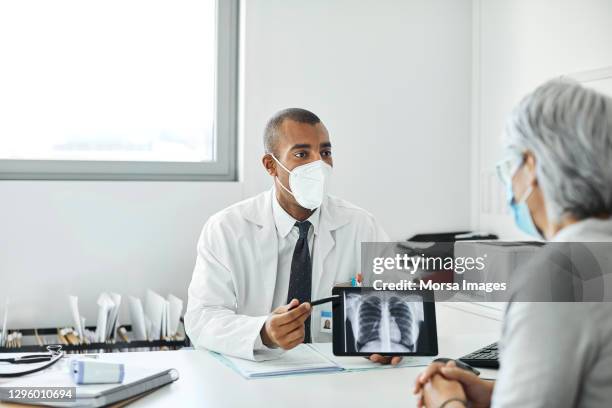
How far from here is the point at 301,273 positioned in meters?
2.26

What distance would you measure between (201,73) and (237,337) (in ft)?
5.49

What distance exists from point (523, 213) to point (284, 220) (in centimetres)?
123

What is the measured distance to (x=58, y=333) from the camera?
274 centimetres

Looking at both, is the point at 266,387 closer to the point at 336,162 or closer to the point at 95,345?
the point at 95,345

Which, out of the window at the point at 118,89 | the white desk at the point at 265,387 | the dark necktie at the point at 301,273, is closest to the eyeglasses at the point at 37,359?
the white desk at the point at 265,387

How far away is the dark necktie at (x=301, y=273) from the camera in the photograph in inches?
88.6

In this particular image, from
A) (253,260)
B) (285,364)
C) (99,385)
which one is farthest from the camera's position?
(253,260)

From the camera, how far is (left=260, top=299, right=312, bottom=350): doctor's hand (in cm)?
176

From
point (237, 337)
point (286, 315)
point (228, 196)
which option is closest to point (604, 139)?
point (286, 315)

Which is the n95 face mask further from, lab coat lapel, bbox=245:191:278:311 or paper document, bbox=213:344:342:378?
paper document, bbox=213:344:342:378

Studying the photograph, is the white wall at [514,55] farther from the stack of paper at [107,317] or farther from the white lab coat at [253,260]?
the stack of paper at [107,317]

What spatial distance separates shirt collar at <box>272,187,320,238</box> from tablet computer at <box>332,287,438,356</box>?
0.54 metres

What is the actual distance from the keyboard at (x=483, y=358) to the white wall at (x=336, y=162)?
150 centimetres

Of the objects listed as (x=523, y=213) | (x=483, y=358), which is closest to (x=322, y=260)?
(x=483, y=358)
